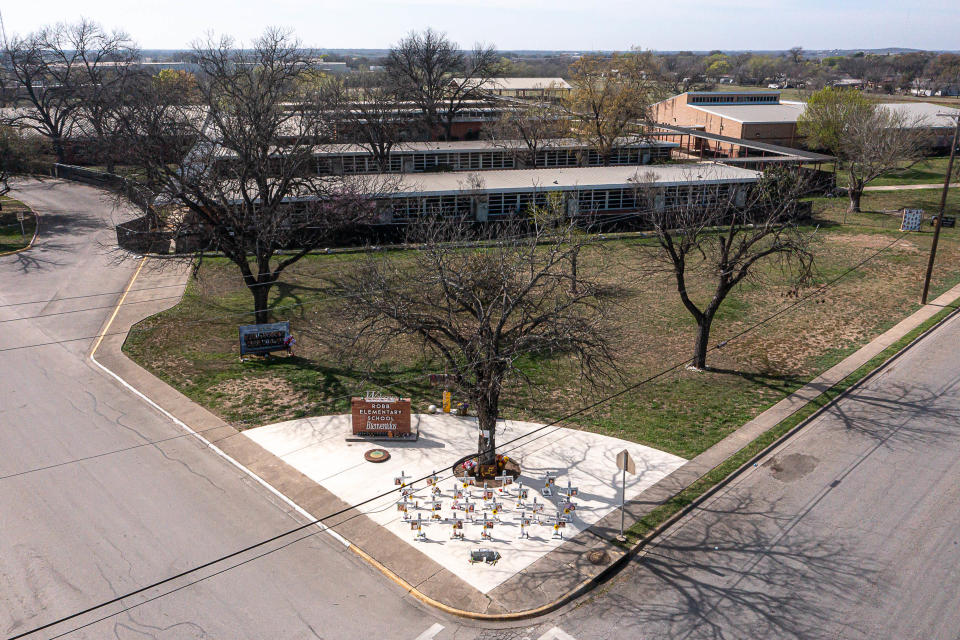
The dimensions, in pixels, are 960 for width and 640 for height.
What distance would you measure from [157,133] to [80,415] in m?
11.6

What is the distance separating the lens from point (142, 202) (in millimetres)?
27672

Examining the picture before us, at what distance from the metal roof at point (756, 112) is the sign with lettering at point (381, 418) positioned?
5811cm

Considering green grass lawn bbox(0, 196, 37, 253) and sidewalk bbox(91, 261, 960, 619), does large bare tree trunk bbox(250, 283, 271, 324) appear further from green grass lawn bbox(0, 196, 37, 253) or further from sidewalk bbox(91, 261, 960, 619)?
green grass lawn bbox(0, 196, 37, 253)

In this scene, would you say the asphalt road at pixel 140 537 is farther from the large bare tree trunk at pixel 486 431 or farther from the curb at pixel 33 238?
the curb at pixel 33 238

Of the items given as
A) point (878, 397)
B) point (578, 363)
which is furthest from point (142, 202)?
point (878, 397)

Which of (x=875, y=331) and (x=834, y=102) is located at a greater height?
(x=834, y=102)

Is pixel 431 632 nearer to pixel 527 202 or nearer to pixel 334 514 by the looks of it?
pixel 334 514

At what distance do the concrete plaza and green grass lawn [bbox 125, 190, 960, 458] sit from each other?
97 cm

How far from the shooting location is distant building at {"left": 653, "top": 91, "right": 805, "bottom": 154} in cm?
6650

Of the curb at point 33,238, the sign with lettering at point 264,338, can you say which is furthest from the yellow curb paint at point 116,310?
the curb at point 33,238

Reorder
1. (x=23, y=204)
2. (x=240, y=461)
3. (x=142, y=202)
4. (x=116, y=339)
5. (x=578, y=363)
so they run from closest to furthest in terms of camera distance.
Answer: (x=240, y=461) < (x=578, y=363) < (x=116, y=339) < (x=142, y=202) < (x=23, y=204)

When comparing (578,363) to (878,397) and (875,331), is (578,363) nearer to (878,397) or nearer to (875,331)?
(878,397)

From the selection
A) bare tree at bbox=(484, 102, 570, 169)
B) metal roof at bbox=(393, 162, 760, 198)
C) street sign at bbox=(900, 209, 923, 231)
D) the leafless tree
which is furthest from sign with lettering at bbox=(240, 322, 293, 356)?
street sign at bbox=(900, 209, 923, 231)

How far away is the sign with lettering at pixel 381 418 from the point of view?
18625 mm
